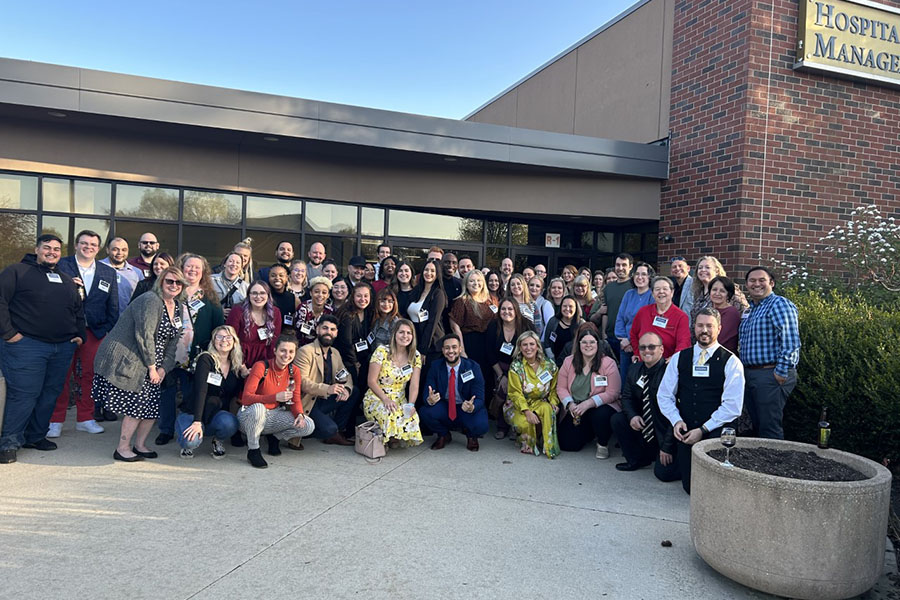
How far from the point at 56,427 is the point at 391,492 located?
138 inches

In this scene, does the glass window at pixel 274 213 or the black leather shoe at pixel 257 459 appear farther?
the glass window at pixel 274 213

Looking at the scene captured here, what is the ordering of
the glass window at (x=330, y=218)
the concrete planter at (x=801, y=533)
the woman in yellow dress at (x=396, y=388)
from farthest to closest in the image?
the glass window at (x=330, y=218), the woman in yellow dress at (x=396, y=388), the concrete planter at (x=801, y=533)

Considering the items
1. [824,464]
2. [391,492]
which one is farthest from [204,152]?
[824,464]

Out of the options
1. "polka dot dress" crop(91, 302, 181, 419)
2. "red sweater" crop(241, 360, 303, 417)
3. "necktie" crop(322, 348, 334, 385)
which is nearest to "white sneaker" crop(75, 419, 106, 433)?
"polka dot dress" crop(91, 302, 181, 419)

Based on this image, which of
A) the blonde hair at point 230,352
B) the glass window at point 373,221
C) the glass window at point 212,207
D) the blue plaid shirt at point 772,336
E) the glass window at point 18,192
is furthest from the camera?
the glass window at point 373,221


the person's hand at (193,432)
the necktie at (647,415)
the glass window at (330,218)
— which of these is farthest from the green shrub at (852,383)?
the glass window at (330,218)

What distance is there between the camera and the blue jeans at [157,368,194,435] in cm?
570

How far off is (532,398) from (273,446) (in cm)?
250

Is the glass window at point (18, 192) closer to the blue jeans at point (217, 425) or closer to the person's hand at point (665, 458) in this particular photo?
the blue jeans at point (217, 425)

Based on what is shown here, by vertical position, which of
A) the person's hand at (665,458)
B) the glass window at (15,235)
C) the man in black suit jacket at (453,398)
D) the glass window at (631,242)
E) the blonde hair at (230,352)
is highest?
the glass window at (631,242)

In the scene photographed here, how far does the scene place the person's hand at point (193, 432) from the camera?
519 cm

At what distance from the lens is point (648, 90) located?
436 inches

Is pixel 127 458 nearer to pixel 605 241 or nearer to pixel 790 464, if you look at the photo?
pixel 790 464

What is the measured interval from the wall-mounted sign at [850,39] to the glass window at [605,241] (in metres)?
4.29
